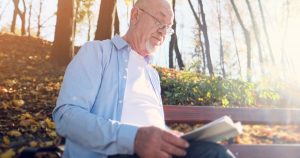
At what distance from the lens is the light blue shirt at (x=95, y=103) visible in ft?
7.00

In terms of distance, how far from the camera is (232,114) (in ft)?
12.0

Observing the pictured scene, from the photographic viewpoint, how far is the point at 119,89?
8.72 feet

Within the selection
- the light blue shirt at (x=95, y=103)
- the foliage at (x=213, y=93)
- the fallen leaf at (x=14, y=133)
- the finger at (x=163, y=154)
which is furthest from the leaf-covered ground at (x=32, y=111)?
the finger at (x=163, y=154)

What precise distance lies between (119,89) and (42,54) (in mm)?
10562

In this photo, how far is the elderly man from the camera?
2033 millimetres

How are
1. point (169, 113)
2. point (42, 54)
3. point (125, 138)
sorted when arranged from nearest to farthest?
1. point (125, 138)
2. point (169, 113)
3. point (42, 54)

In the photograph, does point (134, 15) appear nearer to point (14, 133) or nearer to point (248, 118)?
point (248, 118)

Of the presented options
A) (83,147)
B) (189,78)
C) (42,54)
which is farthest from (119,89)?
(42,54)

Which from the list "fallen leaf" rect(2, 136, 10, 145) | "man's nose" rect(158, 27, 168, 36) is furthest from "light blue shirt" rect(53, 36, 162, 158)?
"fallen leaf" rect(2, 136, 10, 145)

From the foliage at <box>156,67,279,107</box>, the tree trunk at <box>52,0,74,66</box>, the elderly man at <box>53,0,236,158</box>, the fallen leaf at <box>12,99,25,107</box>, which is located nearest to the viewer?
the elderly man at <box>53,0,236,158</box>

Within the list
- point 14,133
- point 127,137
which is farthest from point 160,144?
point 14,133

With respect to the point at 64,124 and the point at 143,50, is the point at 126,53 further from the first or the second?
the point at 64,124

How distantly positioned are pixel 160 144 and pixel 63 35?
885 cm

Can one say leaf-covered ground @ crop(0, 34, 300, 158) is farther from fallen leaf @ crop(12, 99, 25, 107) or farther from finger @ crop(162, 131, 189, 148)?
finger @ crop(162, 131, 189, 148)
